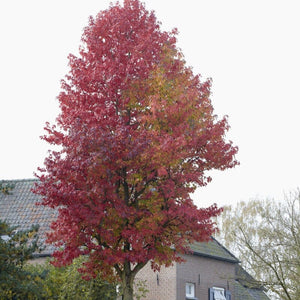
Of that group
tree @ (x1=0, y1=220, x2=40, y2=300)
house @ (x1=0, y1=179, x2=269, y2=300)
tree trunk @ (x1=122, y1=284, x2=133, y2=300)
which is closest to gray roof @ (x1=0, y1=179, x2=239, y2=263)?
house @ (x1=0, y1=179, x2=269, y2=300)

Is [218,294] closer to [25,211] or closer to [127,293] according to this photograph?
[25,211]

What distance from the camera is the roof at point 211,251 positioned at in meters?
28.2

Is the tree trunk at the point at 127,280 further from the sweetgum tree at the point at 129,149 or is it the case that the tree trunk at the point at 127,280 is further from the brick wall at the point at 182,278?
the brick wall at the point at 182,278

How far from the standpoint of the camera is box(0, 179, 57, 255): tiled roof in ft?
84.9

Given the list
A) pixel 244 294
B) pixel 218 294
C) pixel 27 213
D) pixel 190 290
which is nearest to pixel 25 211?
pixel 27 213

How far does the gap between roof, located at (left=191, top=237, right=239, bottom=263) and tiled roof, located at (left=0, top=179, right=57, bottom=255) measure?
7207 mm

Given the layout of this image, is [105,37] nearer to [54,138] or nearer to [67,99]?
[67,99]

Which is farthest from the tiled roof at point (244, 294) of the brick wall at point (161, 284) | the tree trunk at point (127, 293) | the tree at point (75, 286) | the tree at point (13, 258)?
the tree at point (13, 258)

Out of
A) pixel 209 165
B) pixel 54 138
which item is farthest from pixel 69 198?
pixel 209 165

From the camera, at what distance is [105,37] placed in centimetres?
1667

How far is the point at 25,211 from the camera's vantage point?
88.4 ft

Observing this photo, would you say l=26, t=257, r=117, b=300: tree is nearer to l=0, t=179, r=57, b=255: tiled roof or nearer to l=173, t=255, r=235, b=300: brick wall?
l=0, t=179, r=57, b=255: tiled roof

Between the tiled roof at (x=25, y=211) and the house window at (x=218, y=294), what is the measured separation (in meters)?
8.72

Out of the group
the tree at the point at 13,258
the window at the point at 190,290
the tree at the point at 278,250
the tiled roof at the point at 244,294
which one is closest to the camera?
the tree at the point at 13,258
